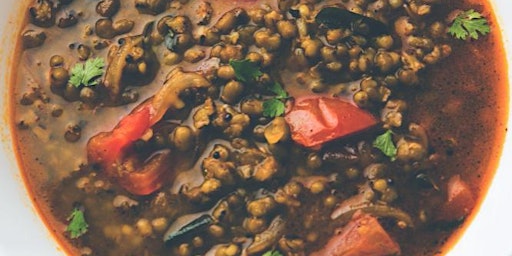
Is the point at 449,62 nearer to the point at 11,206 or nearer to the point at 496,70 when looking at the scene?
the point at 496,70

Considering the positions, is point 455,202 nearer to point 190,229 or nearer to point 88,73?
point 190,229

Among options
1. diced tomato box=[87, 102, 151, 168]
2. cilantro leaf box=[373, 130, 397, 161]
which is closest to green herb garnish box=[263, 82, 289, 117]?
cilantro leaf box=[373, 130, 397, 161]

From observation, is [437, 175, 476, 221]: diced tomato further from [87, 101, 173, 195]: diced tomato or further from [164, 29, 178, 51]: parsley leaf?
[164, 29, 178, 51]: parsley leaf

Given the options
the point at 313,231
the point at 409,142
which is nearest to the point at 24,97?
the point at 313,231

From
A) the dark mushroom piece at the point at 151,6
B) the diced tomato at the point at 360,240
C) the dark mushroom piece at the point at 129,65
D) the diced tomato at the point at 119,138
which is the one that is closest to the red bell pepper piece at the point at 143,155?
the diced tomato at the point at 119,138

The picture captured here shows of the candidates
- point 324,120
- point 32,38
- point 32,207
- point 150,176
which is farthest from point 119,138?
point 324,120

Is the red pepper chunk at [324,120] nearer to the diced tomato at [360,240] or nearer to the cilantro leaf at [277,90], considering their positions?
the cilantro leaf at [277,90]
